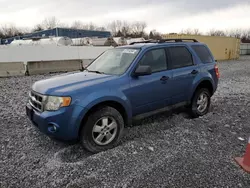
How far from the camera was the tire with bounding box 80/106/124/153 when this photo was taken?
3234mm

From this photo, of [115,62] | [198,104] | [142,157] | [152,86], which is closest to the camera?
[142,157]

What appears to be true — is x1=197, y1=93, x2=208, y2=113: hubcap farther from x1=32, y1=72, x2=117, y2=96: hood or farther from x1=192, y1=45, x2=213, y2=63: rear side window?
x1=32, y1=72, x2=117, y2=96: hood

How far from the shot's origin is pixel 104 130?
3402 mm

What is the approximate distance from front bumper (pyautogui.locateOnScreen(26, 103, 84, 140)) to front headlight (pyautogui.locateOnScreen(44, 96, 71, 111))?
0.06 meters

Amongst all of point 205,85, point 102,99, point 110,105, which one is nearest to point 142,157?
point 110,105

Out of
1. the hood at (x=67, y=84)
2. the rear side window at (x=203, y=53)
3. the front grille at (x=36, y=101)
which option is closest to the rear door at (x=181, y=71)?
the rear side window at (x=203, y=53)

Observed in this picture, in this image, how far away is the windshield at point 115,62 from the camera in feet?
12.5

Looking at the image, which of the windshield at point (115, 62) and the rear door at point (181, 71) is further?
the rear door at point (181, 71)

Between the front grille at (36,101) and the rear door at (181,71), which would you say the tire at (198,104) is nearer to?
the rear door at (181,71)

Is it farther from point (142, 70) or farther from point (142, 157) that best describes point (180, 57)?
point (142, 157)

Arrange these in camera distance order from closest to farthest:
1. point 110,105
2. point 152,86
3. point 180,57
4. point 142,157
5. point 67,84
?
Answer: point 142,157, point 67,84, point 110,105, point 152,86, point 180,57

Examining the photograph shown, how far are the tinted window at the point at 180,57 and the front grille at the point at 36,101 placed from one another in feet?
8.65

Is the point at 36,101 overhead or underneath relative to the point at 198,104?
overhead

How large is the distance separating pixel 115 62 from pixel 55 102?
4.97 ft
